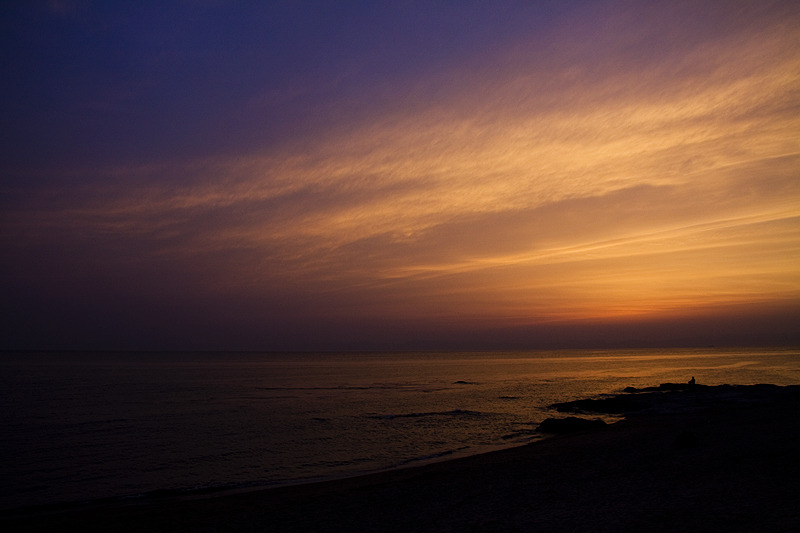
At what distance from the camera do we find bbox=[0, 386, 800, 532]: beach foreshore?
12.6m

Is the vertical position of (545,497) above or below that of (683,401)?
above

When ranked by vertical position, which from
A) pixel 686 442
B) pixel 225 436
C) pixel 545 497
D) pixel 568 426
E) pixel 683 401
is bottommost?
pixel 225 436

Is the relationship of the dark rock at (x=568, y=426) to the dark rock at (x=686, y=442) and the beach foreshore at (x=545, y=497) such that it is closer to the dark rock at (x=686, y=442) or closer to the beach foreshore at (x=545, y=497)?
the beach foreshore at (x=545, y=497)

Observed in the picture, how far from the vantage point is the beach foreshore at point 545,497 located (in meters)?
12.6

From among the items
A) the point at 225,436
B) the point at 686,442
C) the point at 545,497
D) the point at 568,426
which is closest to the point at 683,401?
the point at 568,426

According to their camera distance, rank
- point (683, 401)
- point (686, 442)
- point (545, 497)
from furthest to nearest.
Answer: point (683, 401), point (686, 442), point (545, 497)

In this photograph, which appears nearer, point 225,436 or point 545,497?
point 545,497

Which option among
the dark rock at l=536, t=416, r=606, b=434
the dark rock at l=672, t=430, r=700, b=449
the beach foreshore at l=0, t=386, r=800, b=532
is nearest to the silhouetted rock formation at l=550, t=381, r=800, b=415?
the dark rock at l=536, t=416, r=606, b=434

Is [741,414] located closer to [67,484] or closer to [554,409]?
[554,409]

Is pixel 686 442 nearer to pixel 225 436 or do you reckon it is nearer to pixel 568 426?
pixel 568 426

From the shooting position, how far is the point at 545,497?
15156 millimetres

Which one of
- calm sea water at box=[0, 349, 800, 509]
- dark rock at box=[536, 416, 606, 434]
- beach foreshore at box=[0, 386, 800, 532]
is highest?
beach foreshore at box=[0, 386, 800, 532]

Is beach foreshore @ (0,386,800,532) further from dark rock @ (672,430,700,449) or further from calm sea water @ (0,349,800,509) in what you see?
calm sea water @ (0,349,800,509)

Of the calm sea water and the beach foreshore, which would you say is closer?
the beach foreshore
